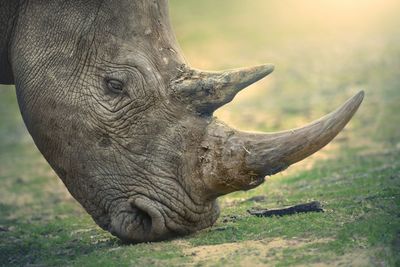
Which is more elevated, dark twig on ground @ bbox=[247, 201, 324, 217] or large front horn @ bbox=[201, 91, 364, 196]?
large front horn @ bbox=[201, 91, 364, 196]

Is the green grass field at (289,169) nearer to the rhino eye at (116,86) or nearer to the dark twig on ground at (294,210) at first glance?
the dark twig on ground at (294,210)

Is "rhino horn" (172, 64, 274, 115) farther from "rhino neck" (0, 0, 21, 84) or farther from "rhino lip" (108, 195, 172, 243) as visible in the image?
"rhino neck" (0, 0, 21, 84)

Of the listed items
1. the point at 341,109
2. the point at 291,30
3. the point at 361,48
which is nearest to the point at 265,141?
the point at 341,109

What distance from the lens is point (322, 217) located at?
23.0 feet

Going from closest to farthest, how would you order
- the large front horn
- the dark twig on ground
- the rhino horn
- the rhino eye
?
the large front horn, the rhino horn, the rhino eye, the dark twig on ground

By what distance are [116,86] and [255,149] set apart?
1.23 m

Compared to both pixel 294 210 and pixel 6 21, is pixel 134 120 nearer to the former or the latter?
pixel 6 21

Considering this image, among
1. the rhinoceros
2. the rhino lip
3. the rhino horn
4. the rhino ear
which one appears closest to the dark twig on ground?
the rhinoceros

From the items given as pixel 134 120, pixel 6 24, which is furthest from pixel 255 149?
pixel 6 24

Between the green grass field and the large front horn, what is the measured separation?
0.48 metres

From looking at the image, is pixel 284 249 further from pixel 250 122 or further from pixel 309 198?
pixel 250 122

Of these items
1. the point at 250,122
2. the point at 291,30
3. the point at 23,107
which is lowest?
the point at 23,107

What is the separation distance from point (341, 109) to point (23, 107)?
2.47m

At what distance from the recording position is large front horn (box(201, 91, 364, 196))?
6.21m
